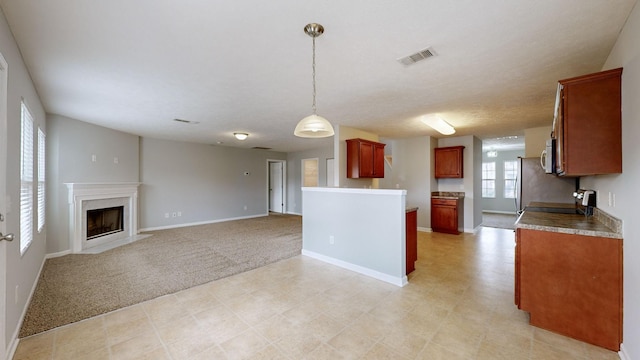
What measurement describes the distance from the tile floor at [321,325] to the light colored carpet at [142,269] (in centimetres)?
26

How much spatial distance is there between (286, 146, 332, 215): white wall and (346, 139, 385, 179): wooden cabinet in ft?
10.7

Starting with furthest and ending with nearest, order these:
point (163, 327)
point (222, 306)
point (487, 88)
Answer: point (487, 88) → point (222, 306) → point (163, 327)

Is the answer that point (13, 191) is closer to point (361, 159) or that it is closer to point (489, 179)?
point (361, 159)

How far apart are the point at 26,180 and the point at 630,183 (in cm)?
533

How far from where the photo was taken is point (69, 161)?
460 centimetres

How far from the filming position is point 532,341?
2.01 m

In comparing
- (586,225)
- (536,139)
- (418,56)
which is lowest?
(586,225)

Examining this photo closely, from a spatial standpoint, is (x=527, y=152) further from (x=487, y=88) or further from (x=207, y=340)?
(x=207, y=340)

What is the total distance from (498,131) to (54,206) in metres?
8.81

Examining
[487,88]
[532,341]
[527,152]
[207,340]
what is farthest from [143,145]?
[527,152]

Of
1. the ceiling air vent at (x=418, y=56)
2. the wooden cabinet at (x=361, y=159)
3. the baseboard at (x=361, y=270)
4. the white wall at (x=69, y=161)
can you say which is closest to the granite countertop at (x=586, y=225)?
the baseboard at (x=361, y=270)

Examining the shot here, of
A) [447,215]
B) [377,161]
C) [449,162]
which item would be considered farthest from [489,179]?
[377,161]

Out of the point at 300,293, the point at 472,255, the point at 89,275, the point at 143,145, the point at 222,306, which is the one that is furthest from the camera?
the point at 143,145

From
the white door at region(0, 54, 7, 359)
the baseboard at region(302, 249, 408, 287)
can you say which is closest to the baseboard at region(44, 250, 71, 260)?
the white door at region(0, 54, 7, 359)
